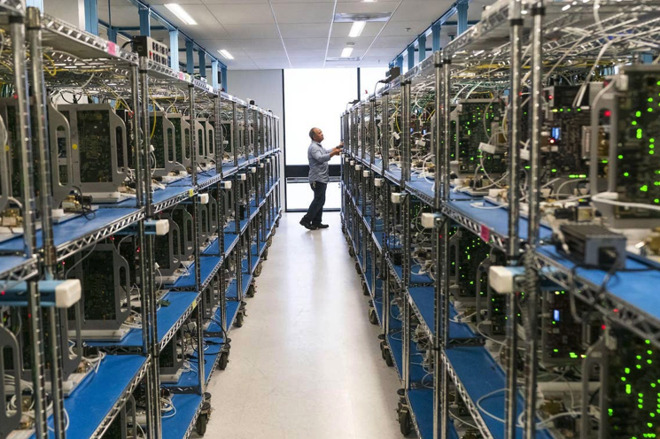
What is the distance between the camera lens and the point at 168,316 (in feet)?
9.96

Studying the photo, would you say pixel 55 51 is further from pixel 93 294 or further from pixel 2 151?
pixel 93 294

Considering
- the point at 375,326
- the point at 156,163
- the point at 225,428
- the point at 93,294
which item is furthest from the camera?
the point at 375,326

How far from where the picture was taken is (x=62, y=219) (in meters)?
2.12

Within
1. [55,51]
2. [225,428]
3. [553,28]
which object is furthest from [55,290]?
[225,428]

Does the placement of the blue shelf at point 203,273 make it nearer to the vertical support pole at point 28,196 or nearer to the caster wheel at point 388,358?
the caster wheel at point 388,358

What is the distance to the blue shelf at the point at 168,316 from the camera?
2561mm

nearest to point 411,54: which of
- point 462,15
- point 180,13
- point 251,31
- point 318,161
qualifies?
point 318,161

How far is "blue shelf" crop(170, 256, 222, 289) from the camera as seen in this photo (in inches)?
140

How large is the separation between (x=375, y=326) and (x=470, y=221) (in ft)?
11.2

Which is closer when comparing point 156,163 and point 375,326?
point 156,163

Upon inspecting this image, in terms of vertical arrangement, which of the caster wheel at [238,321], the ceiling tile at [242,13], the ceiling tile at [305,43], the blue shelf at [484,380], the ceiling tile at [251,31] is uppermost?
the ceiling tile at [305,43]

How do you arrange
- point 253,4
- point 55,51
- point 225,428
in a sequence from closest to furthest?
1. point 55,51
2. point 225,428
3. point 253,4

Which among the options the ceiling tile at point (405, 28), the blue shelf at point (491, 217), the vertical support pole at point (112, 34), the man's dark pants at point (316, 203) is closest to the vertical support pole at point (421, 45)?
the ceiling tile at point (405, 28)

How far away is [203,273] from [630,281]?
2.99 m
